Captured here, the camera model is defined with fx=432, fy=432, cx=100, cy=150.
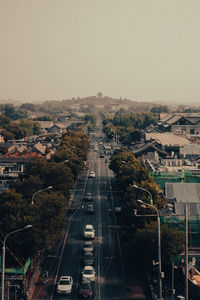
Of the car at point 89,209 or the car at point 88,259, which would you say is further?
the car at point 89,209

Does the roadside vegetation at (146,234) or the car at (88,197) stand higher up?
the roadside vegetation at (146,234)

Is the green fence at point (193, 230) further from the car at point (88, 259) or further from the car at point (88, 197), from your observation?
the car at point (88, 197)

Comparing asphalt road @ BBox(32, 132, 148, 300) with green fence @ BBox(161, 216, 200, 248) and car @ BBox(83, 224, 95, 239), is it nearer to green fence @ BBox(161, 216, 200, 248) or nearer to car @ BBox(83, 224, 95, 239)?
car @ BBox(83, 224, 95, 239)

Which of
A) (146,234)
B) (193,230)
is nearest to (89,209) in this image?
(193,230)

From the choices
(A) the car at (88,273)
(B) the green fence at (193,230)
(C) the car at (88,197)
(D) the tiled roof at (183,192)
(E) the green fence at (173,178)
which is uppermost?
(E) the green fence at (173,178)

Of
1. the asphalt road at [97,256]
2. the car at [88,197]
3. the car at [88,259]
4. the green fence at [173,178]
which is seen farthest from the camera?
the car at [88,197]

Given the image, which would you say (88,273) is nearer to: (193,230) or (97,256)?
(97,256)

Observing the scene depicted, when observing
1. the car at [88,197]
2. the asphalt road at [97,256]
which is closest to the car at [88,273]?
the asphalt road at [97,256]
